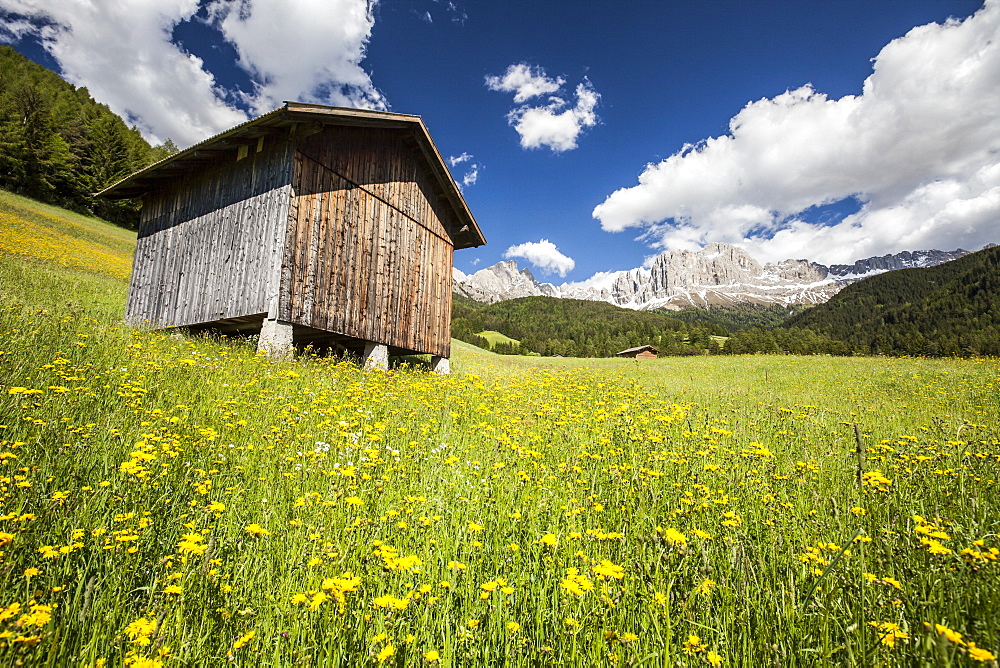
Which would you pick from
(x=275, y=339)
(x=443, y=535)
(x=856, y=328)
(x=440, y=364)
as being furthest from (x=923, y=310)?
(x=443, y=535)

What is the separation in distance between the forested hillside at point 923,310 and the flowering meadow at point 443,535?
6688 centimetres

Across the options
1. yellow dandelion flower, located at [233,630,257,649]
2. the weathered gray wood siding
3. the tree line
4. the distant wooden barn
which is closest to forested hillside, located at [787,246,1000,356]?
the tree line

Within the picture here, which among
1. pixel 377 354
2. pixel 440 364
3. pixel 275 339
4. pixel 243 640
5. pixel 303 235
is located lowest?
pixel 243 640

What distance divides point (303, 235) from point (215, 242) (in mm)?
3322

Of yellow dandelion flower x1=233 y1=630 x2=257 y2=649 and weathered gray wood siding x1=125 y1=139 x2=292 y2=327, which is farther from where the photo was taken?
weathered gray wood siding x1=125 y1=139 x2=292 y2=327

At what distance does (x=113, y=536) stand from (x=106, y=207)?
70.9 m

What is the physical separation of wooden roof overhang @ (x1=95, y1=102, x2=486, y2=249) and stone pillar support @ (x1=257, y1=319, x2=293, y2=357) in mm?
5010

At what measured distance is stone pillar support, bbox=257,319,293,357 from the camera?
439 inches

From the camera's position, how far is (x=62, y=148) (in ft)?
162

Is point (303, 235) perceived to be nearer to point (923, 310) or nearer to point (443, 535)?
point (443, 535)

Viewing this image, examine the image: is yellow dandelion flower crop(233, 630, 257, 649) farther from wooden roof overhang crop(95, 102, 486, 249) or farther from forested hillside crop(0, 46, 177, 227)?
forested hillside crop(0, 46, 177, 227)

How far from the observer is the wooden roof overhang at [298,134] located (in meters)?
11.6

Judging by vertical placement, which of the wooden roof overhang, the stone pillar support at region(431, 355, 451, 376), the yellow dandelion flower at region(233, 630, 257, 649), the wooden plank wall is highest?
A: the wooden roof overhang

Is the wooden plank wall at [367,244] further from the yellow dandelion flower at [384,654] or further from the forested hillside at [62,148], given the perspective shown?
the forested hillside at [62,148]
